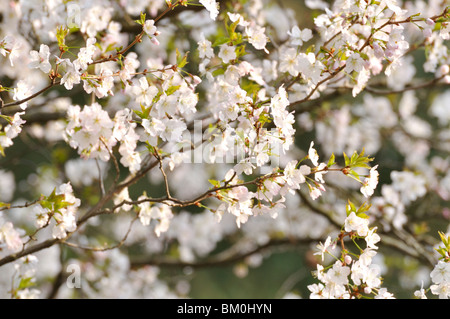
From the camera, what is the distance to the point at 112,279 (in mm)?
3781

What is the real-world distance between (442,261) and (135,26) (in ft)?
6.27

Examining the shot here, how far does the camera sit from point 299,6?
5230 millimetres
